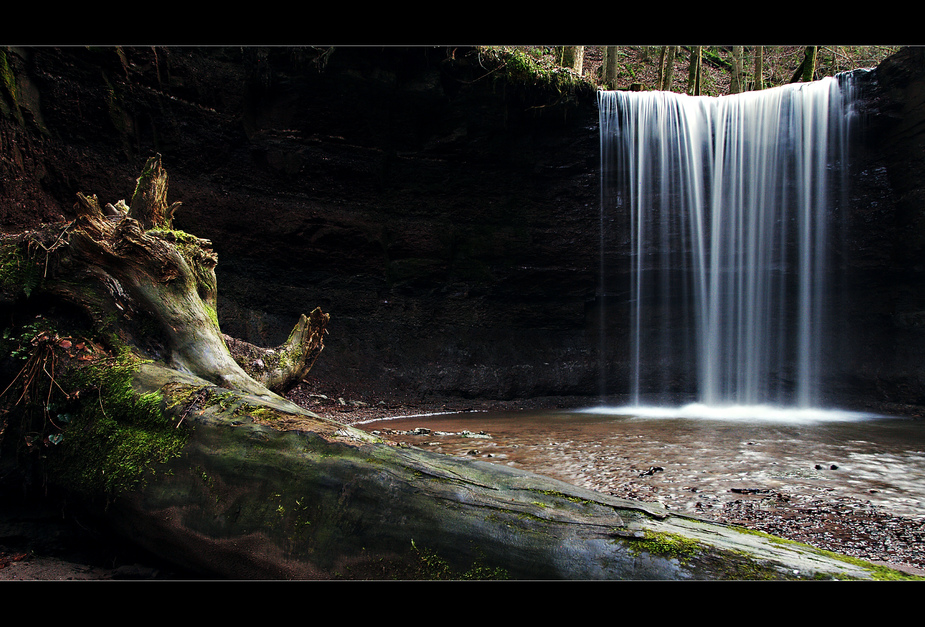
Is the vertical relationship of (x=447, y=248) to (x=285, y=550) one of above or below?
above

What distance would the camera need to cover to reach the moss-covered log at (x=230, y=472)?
163 centimetres

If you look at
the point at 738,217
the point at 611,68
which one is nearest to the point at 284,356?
the point at 738,217

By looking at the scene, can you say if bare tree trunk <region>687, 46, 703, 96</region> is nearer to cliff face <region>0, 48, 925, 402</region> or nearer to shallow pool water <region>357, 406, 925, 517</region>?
cliff face <region>0, 48, 925, 402</region>

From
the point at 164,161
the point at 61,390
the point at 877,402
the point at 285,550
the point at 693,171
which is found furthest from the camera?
the point at 693,171

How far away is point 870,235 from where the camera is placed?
1025 centimetres

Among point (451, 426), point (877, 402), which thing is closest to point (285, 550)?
point (451, 426)

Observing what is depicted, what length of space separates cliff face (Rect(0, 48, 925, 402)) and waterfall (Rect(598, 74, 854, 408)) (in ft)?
2.16

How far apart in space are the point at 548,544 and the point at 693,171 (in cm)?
1118

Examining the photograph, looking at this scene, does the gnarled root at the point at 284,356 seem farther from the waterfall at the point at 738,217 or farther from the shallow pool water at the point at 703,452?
the waterfall at the point at 738,217

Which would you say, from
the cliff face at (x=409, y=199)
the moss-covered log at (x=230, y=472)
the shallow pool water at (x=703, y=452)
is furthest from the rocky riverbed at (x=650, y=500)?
the cliff face at (x=409, y=199)

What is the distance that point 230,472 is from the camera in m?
2.11

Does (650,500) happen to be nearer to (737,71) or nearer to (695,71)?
(737,71)

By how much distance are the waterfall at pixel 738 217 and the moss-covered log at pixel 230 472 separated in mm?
9962

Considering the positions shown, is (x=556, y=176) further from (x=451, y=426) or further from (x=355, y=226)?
(x=451, y=426)
